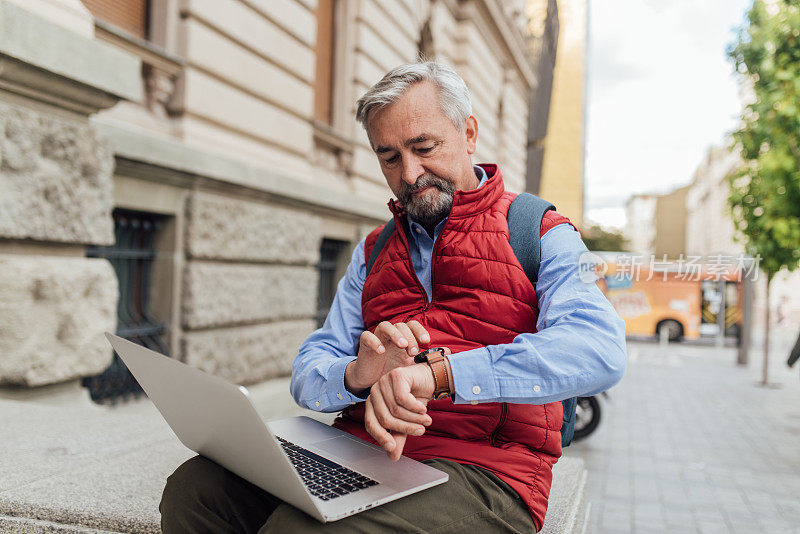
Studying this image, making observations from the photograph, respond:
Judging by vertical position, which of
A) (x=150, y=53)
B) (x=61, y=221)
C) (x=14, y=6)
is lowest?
(x=61, y=221)

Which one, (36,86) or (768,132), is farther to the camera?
(768,132)

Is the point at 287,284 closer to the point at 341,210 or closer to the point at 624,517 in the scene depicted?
the point at 341,210

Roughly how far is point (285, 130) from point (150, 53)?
1985 mm

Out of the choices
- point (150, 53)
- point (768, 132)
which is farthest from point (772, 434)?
point (150, 53)

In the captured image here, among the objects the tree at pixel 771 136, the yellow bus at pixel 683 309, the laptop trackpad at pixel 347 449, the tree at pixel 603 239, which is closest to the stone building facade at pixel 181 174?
the laptop trackpad at pixel 347 449

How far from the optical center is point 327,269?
28.1 ft

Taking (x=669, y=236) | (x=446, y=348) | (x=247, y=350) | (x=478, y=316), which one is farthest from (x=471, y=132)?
(x=247, y=350)

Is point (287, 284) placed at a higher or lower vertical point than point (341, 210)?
lower

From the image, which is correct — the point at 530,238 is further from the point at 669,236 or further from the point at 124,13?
the point at 124,13

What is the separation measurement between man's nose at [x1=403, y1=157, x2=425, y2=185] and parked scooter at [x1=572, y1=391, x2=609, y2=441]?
511 centimetres

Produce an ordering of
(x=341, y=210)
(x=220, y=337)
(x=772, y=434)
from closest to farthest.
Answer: (x=220, y=337) → (x=772, y=434) → (x=341, y=210)

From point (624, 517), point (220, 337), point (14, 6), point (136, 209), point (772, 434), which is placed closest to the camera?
point (14, 6)

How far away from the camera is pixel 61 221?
3.84 meters

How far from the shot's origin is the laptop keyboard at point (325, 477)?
1.39 m
